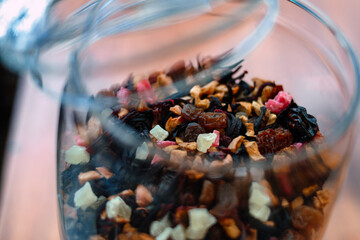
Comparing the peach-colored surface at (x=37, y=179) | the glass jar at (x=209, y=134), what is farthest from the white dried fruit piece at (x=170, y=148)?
the peach-colored surface at (x=37, y=179)

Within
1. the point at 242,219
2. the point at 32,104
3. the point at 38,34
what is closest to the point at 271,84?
the point at 242,219

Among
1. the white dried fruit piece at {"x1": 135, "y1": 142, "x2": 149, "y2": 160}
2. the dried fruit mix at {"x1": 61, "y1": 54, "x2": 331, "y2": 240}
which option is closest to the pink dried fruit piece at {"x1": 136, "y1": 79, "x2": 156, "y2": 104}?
the dried fruit mix at {"x1": 61, "y1": 54, "x2": 331, "y2": 240}

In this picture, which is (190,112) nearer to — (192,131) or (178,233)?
(192,131)

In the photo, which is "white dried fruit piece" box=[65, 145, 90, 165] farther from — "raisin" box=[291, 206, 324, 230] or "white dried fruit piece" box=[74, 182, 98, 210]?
"raisin" box=[291, 206, 324, 230]

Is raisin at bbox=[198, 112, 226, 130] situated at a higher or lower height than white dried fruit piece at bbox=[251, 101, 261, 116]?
lower

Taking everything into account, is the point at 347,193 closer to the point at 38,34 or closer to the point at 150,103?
the point at 150,103

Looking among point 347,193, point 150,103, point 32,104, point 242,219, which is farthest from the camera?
point 32,104

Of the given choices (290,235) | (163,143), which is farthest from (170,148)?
(290,235)
